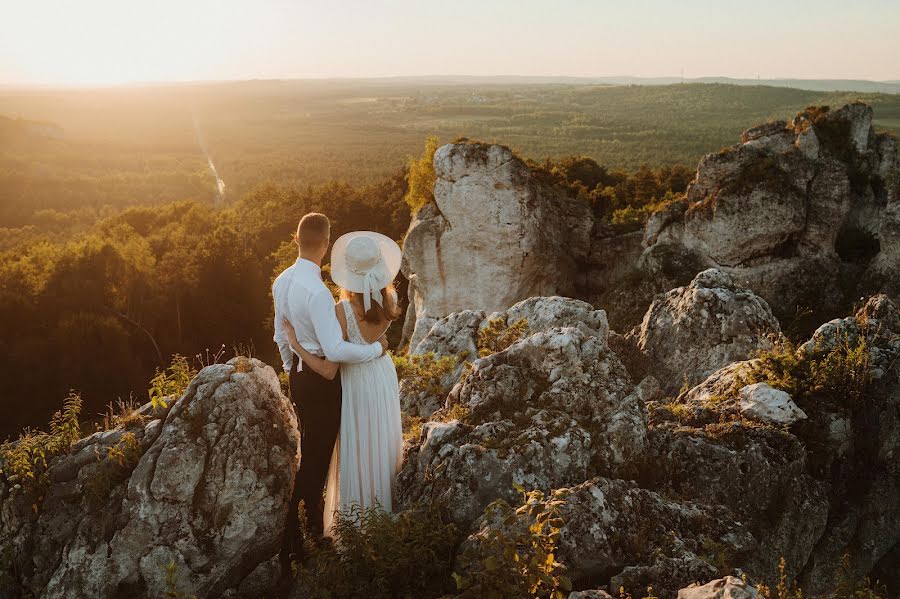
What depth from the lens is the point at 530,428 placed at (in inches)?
231

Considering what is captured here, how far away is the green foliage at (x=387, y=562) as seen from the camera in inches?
180

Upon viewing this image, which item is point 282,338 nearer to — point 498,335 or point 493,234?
point 498,335

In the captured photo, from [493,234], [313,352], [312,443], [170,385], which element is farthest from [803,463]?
[493,234]

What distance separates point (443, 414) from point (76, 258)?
87.3 feet

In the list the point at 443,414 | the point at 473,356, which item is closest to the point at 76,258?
the point at 473,356

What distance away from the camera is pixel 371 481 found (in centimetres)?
591

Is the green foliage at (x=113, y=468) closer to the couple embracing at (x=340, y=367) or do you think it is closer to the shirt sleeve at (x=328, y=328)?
the couple embracing at (x=340, y=367)

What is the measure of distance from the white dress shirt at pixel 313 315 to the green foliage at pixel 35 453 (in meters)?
2.13

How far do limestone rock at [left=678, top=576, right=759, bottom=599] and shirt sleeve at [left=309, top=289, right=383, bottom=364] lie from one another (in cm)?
306

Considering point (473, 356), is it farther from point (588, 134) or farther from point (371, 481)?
point (588, 134)

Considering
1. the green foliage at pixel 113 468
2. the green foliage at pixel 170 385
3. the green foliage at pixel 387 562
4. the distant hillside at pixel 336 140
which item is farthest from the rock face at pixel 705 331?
the distant hillside at pixel 336 140

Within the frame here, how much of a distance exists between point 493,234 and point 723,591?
1868 centimetres

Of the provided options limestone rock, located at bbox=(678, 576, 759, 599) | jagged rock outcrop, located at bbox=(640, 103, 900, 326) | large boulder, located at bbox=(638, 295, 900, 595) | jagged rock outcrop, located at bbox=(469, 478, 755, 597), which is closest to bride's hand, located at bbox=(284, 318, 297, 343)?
jagged rock outcrop, located at bbox=(469, 478, 755, 597)

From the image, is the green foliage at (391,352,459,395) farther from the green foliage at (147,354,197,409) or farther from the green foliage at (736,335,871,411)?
the green foliage at (736,335,871,411)
